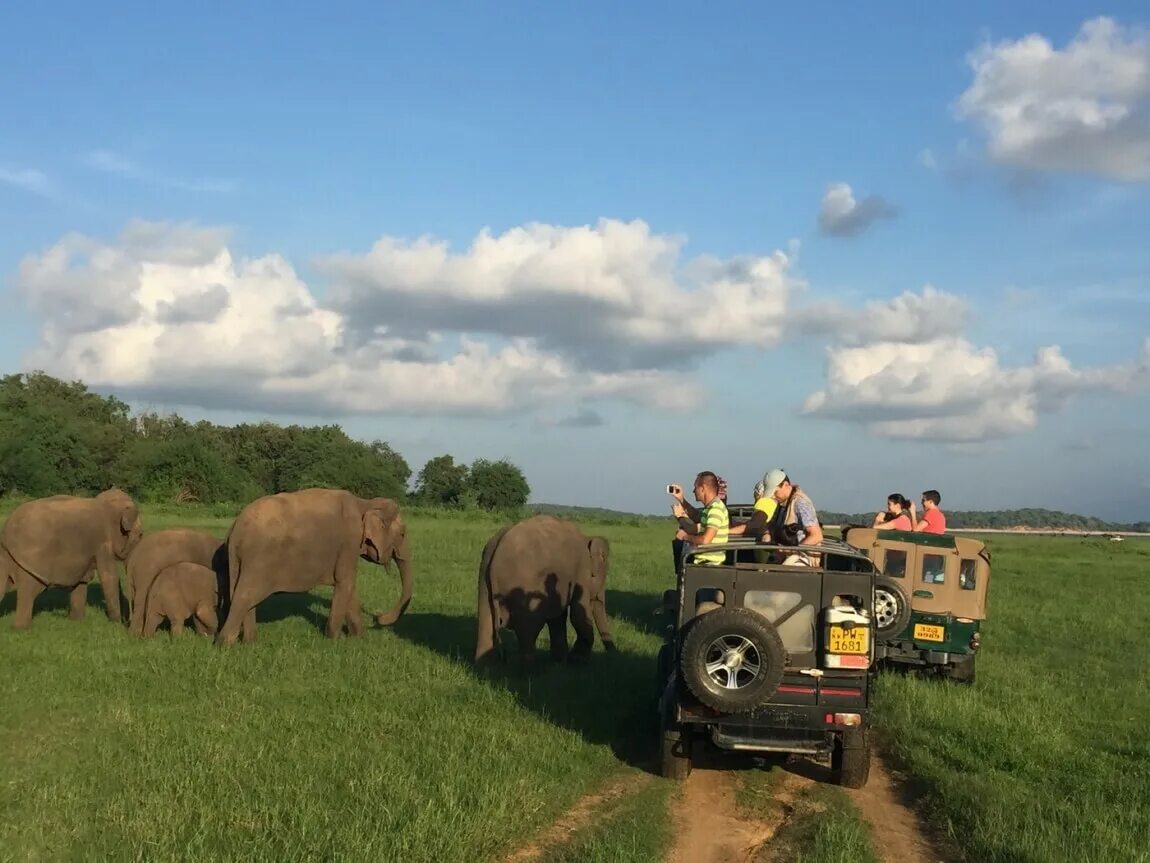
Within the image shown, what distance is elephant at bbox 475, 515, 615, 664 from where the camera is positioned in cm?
1377

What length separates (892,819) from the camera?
341 inches

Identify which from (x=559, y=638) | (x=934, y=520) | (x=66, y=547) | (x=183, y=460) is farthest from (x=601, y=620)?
(x=183, y=460)

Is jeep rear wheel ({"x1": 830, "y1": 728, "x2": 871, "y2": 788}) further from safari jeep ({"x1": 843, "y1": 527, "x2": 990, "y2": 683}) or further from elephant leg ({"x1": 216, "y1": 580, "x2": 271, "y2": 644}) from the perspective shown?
elephant leg ({"x1": 216, "y1": 580, "x2": 271, "y2": 644})

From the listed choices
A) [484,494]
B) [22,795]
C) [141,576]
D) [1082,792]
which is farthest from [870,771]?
[484,494]

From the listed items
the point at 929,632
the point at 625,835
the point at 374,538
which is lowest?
the point at 625,835

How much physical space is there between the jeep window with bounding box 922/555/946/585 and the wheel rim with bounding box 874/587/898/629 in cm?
145

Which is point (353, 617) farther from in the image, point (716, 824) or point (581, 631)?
point (716, 824)

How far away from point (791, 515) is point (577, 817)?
5146mm

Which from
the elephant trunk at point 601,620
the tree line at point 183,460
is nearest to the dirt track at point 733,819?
the elephant trunk at point 601,620

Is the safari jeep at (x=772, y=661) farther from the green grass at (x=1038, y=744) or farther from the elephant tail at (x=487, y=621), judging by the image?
the elephant tail at (x=487, y=621)

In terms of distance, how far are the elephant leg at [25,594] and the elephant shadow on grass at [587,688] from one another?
20.2ft

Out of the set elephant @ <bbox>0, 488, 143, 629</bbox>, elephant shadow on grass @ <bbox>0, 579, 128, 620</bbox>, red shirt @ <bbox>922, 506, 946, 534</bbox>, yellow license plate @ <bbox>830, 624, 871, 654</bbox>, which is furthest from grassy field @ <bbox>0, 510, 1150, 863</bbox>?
red shirt @ <bbox>922, 506, 946, 534</bbox>

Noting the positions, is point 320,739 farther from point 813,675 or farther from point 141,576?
point 141,576

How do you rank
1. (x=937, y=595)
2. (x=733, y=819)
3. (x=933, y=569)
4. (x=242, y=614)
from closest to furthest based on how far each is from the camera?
(x=733, y=819)
(x=937, y=595)
(x=933, y=569)
(x=242, y=614)
